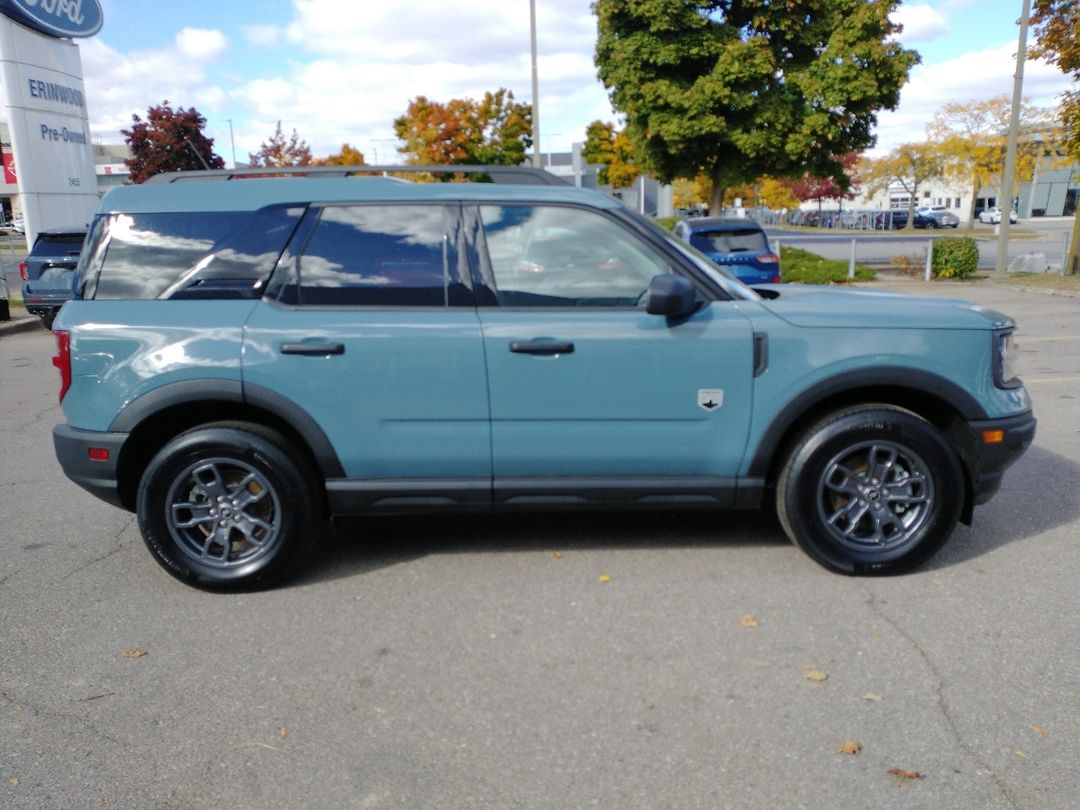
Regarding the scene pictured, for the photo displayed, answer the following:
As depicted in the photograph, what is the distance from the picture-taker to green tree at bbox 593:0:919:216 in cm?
2034

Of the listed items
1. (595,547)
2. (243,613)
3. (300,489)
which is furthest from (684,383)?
(243,613)

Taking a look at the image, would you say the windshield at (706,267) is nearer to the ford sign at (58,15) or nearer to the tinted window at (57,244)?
the tinted window at (57,244)

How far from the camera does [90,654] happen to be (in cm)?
358

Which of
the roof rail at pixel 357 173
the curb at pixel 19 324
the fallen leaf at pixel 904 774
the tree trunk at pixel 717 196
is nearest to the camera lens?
the fallen leaf at pixel 904 774

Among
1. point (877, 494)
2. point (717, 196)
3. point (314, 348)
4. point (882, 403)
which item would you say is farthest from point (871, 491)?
point (717, 196)

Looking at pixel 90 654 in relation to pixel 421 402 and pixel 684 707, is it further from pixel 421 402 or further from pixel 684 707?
pixel 684 707

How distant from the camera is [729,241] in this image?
12867 millimetres

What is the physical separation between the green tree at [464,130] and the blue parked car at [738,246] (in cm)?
2446

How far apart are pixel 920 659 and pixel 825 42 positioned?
21.2 m

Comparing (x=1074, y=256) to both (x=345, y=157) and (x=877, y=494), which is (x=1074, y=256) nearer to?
(x=877, y=494)

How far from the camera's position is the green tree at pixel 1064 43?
18.0 meters

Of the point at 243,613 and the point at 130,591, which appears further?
the point at 130,591

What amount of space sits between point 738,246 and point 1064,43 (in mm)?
10745

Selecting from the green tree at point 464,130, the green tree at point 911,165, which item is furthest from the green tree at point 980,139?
the green tree at point 464,130
